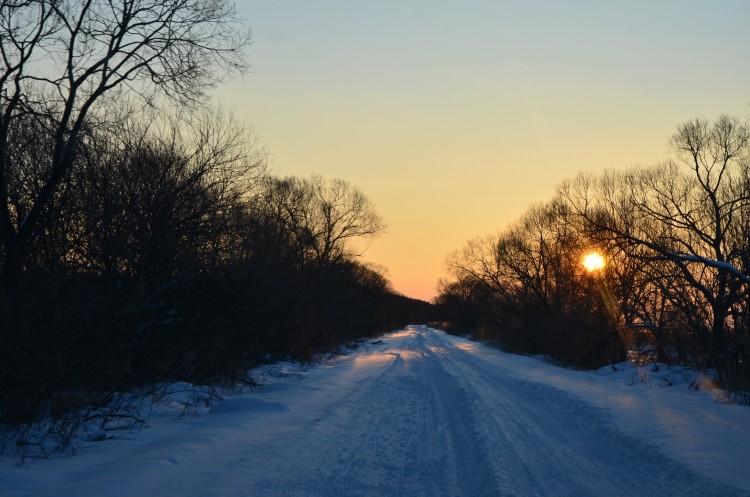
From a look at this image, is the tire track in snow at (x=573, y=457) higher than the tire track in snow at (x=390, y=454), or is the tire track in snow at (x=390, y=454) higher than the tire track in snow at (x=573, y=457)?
the tire track in snow at (x=573, y=457)

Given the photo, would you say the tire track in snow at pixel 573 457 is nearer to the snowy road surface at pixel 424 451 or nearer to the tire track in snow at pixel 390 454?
the snowy road surface at pixel 424 451

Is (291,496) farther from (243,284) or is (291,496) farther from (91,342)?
(243,284)

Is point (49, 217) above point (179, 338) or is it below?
above

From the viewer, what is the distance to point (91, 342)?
9.87m

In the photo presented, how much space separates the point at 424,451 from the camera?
29.0ft

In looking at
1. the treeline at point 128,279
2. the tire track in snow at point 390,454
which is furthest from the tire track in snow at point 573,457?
the treeline at point 128,279

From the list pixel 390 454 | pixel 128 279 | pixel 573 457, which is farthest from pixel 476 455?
pixel 128 279

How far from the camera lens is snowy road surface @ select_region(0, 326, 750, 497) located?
672 centimetres

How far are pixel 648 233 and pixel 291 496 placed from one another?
23389 mm

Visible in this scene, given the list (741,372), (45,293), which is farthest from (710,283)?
(45,293)

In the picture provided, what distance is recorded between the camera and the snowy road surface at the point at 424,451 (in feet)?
22.0

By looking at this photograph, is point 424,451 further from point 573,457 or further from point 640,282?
point 640,282

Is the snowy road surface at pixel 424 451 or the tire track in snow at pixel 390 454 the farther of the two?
the tire track in snow at pixel 390 454

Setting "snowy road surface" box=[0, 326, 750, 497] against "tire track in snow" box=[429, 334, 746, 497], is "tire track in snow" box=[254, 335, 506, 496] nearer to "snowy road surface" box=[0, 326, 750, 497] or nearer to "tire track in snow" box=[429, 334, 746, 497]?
"snowy road surface" box=[0, 326, 750, 497]
